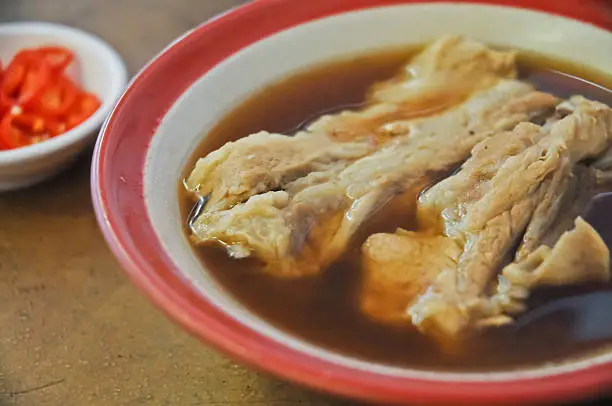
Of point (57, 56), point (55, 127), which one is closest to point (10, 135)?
point (55, 127)

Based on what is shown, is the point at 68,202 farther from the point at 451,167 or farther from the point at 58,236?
the point at 451,167

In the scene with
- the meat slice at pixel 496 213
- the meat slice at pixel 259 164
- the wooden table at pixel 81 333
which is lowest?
the wooden table at pixel 81 333

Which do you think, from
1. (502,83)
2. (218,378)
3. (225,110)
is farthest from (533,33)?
(218,378)

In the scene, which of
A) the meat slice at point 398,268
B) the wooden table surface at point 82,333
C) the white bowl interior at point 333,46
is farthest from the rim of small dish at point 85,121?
the meat slice at point 398,268

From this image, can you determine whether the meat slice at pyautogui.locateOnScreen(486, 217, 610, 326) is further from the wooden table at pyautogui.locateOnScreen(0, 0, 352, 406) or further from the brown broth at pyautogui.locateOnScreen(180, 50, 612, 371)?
the wooden table at pyautogui.locateOnScreen(0, 0, 352, 406)

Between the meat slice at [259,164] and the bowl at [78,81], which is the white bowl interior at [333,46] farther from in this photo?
the bowl at [78,81]
